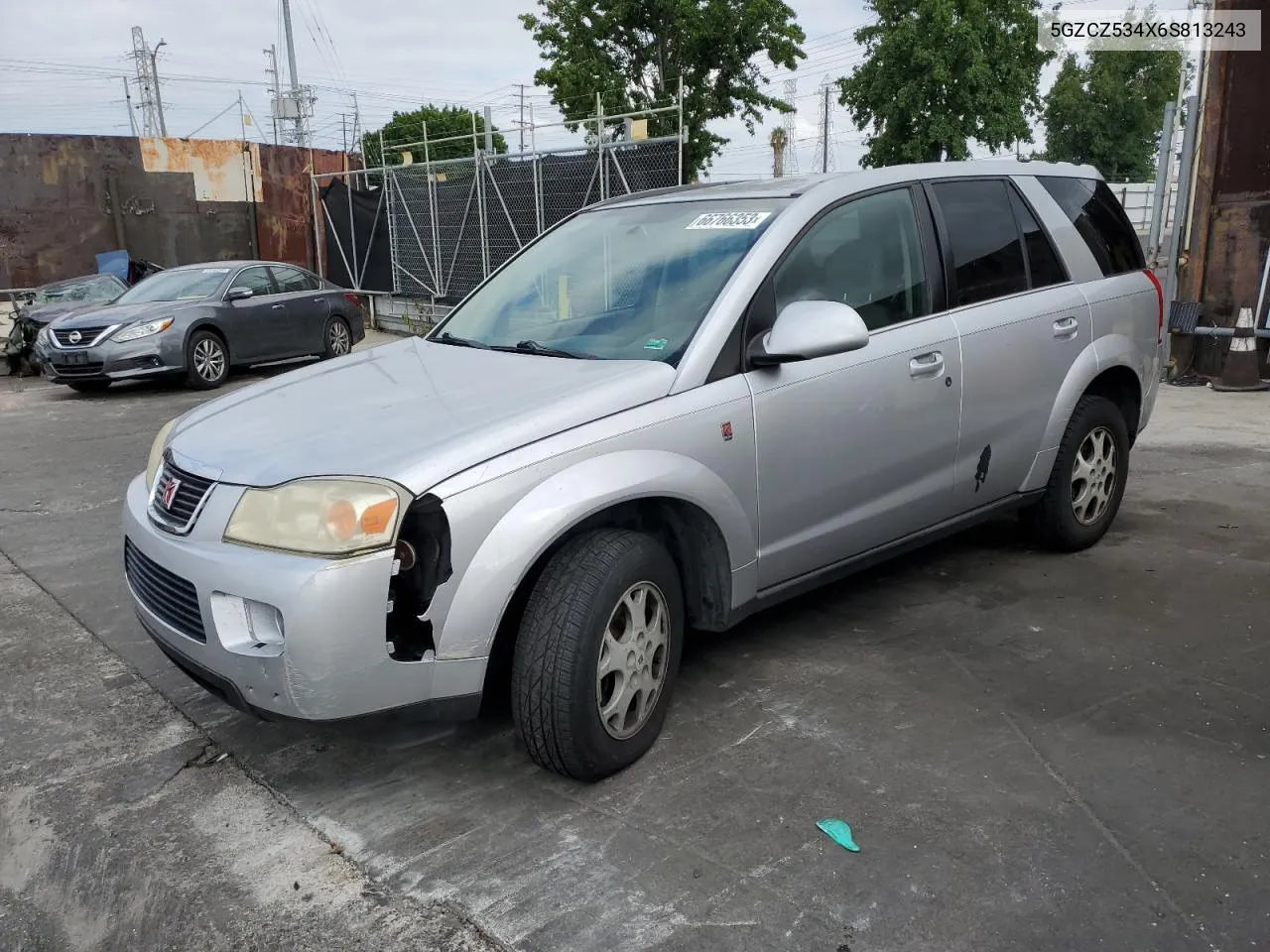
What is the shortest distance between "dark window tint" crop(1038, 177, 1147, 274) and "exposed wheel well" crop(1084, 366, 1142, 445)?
49 centimetres

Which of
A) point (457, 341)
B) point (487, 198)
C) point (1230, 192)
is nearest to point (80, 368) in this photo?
point (487, 198)

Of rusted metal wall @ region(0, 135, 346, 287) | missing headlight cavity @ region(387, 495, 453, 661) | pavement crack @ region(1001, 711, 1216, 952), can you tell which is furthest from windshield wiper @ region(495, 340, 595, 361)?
rusted metal wall @ region(0, 135, 346, 287)

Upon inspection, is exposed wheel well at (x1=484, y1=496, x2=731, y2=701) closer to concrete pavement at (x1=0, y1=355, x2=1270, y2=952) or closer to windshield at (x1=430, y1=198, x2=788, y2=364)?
concrete pavement at (x1=0, y1=355, x2=1270, y2=952)

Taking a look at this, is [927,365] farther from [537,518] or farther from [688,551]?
[537,518]

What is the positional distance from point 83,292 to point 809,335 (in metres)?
14.0

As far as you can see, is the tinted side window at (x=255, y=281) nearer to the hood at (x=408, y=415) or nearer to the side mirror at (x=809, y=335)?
the hood at (x=408, y=415)

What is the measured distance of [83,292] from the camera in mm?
14578

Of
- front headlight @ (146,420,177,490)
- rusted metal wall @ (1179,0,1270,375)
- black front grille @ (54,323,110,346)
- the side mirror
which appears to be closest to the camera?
the side mirror

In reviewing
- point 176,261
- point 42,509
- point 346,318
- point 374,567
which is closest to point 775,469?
point 374,567

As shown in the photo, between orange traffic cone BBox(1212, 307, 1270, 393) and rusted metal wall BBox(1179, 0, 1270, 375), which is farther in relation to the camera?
rusted metal wall BBox(1179, 0, 1270, 375)

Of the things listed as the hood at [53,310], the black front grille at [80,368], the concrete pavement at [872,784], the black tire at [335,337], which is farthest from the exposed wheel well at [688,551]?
the hood at [53,310]

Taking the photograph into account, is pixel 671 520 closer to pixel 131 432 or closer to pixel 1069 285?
pixel 1069 285

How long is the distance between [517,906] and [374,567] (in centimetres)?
91

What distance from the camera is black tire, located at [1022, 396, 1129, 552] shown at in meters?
4.84
